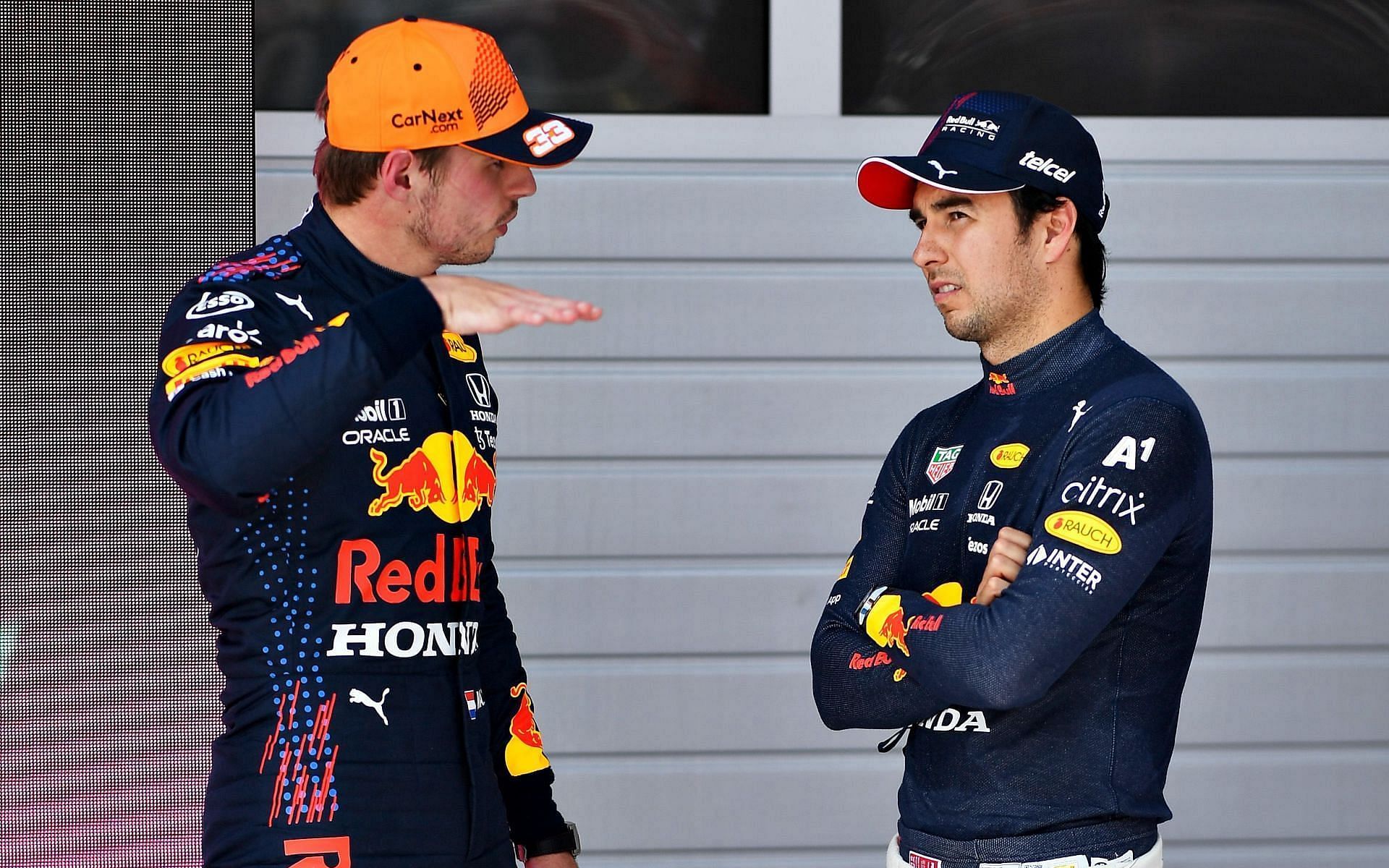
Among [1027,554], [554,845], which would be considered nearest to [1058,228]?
[1027,554]

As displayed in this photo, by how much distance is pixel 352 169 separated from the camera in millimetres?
1650

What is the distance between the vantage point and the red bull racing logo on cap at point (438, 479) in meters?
1.56

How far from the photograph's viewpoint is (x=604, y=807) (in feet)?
10.6

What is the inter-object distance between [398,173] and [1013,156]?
0.79 m

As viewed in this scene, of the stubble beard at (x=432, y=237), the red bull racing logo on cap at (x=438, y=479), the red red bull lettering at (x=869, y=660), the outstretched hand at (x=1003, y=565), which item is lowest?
the red red bull lettering at (x=869, y=660)

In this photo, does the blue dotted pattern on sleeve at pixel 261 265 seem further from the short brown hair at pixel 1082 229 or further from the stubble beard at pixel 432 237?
the short brown hair at pixel 1082 229

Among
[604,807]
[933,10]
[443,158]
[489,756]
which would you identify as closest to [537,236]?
[933,10]

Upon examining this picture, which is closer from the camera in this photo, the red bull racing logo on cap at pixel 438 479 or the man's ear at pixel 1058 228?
the red bull racing logo on cap at pixel 438 479

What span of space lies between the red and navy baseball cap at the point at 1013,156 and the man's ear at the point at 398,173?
64 centimetres

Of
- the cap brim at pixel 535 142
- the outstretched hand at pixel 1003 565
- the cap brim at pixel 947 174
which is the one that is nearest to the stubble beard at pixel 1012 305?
the cap brim at pixel 947 174

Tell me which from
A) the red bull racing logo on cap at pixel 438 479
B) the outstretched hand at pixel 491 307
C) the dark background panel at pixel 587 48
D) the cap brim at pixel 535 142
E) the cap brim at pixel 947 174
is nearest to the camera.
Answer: the outstretched hand at pixel 491 307

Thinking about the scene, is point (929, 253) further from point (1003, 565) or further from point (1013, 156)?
point (1003, 565)

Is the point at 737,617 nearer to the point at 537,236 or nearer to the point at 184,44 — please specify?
the point at 537,236

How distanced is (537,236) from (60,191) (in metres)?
1.09
